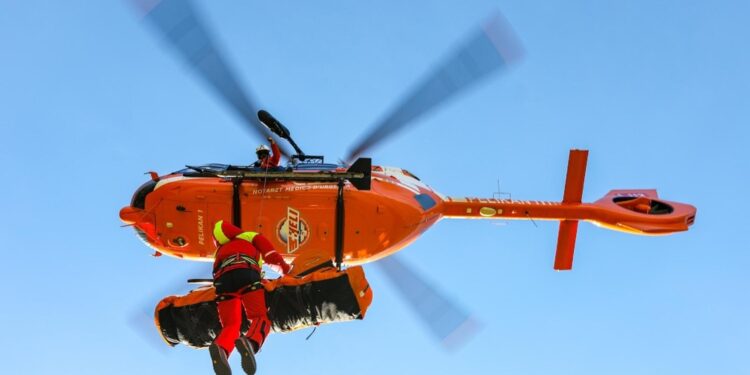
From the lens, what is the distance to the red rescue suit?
876 centimetres

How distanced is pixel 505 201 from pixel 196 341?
5.33 meters

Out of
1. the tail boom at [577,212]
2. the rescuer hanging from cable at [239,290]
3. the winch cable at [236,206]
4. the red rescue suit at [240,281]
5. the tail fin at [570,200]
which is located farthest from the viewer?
the tail fin at [570,200]

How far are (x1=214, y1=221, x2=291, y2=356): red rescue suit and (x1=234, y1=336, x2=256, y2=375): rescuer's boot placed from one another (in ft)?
0.98

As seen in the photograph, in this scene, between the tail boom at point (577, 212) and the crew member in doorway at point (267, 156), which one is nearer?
the crew member in doorway at point (267, 156)

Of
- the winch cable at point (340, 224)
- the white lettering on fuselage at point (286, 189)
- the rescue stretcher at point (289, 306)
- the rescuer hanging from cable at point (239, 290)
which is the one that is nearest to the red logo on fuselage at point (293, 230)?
the white lettering on fuselage at point (286, 189)

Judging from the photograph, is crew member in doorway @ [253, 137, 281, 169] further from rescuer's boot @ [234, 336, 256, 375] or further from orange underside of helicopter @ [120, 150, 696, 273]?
rescuer's boot @ [234, 336, 256, 375]

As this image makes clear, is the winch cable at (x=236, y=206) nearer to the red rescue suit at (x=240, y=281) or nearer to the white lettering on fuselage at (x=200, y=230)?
the white lettering on fuselage at (x=200, y=230)

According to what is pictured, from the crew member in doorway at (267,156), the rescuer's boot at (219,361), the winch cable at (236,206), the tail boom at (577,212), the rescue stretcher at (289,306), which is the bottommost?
the rescuer's boot at (219,361)

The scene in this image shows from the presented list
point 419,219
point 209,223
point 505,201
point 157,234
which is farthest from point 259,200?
point 505,201

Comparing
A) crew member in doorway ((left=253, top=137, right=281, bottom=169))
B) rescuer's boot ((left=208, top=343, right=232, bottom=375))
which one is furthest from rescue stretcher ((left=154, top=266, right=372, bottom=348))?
crew member in doorway ((left=253, top=137, right=281, bottom=169))

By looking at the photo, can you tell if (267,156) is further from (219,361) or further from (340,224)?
(219,361)

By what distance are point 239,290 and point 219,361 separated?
1.04m

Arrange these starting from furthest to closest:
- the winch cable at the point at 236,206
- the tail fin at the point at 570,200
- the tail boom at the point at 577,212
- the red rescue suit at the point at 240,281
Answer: the tail fin at the point at 570,200 → the tail boom at the point at 577,212 → the winch cable at the point at 236,206 → the red rescue suit at the point at 240,281

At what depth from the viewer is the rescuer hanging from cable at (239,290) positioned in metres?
8.31
